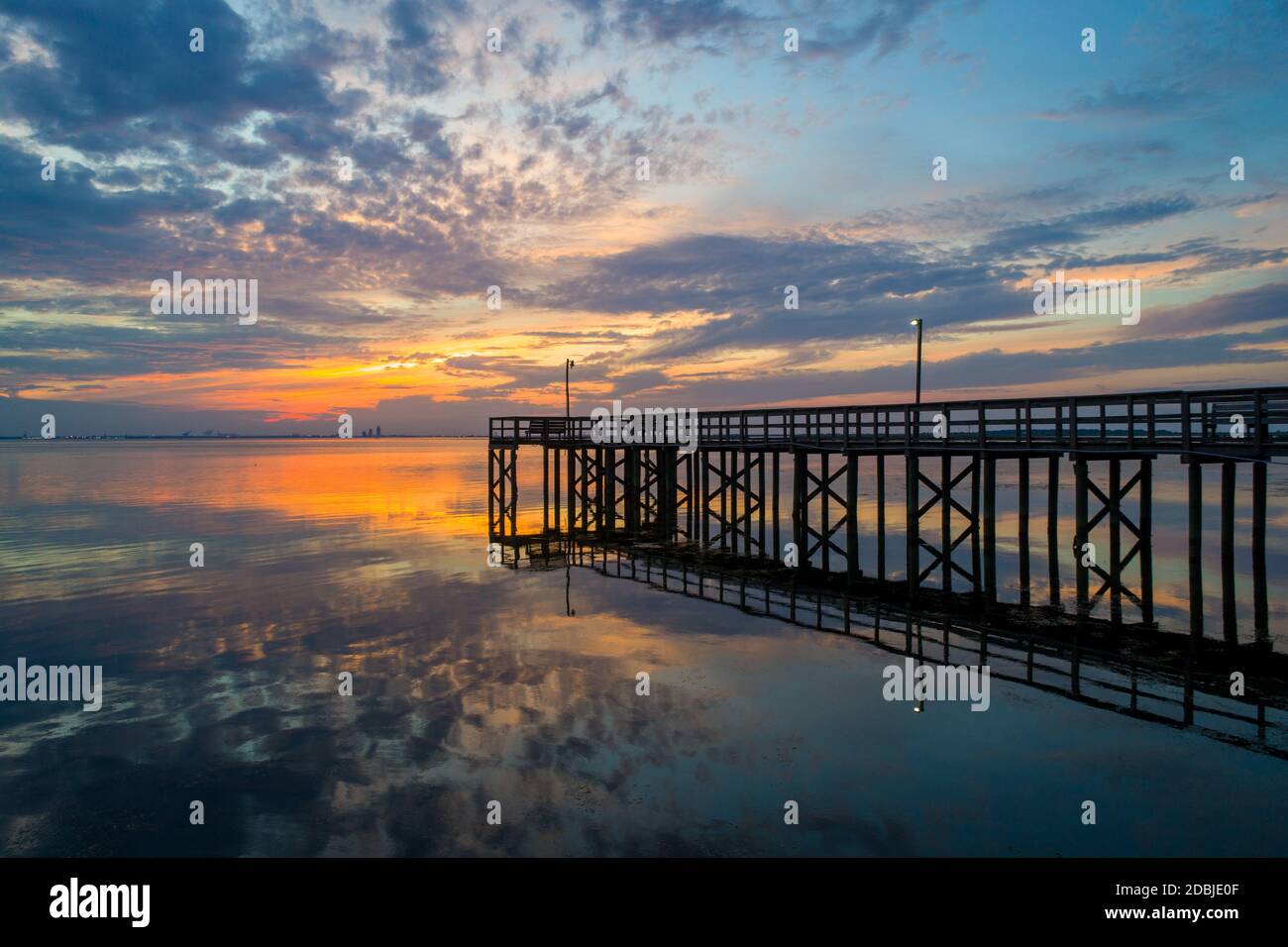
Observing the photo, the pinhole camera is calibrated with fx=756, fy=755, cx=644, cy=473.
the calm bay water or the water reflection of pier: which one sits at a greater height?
the water reflection of pier

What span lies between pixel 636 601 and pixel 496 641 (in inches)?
192

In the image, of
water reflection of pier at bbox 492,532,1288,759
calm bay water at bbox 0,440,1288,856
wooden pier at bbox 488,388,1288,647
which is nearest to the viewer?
calm bay water at bbox 0,440,1288,856

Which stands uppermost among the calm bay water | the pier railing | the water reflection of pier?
the pier railing

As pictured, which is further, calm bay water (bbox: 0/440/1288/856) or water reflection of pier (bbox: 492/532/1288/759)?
water reflection of pier (bbox: 492/532/1288/759)

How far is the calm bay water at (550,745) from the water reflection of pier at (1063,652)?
2.09 ft

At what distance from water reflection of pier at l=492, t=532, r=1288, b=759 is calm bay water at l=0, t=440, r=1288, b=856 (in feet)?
2.09

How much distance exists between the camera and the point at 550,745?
10633 millimetres

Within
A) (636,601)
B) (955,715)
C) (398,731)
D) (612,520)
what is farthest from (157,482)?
(955,715)

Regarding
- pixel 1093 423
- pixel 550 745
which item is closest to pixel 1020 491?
pixel 1093 423

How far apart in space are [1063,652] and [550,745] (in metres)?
9.92

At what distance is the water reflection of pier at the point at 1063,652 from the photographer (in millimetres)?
11102

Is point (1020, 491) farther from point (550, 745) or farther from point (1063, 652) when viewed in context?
point (550, 745)

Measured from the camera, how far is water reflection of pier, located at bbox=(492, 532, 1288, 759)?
A: 11.1 metres
